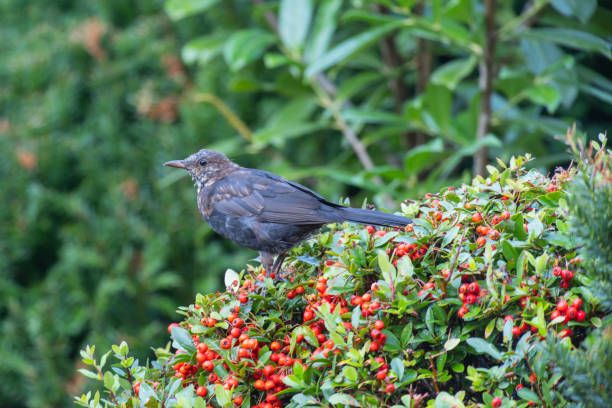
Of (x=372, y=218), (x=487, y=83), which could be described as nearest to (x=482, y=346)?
(x=372, y=218)

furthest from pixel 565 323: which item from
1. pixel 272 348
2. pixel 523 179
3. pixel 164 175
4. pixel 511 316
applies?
pixel 164 175

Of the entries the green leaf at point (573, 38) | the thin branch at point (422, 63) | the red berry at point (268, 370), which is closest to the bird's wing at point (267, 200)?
the red berry at point (268, 370)

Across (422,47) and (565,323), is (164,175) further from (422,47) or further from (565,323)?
(565,323)

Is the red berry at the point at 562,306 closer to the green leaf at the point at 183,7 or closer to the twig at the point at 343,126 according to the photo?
the twig at the point at 343,126

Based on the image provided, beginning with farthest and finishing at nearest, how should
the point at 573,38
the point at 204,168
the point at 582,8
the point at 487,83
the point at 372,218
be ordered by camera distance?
1. the point at 487,83
2. the point at 573,38
3. the point at 582,8
4. the point at 204,168
5. the point at 372,218

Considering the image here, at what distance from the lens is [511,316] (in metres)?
1.69

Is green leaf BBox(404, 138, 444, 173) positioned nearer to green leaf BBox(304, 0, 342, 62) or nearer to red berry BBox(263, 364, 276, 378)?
green leaf BBox(304, 0, 342, 62)

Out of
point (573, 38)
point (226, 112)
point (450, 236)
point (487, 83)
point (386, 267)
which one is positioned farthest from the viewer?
point (226, 112)

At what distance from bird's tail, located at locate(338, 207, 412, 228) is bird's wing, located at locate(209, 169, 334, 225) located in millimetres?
146

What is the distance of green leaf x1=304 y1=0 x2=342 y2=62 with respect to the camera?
4.28 m

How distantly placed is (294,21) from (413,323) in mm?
3090

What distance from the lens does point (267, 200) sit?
303 cm

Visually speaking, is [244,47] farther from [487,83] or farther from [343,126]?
[487,83]

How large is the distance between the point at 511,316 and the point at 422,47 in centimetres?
344
